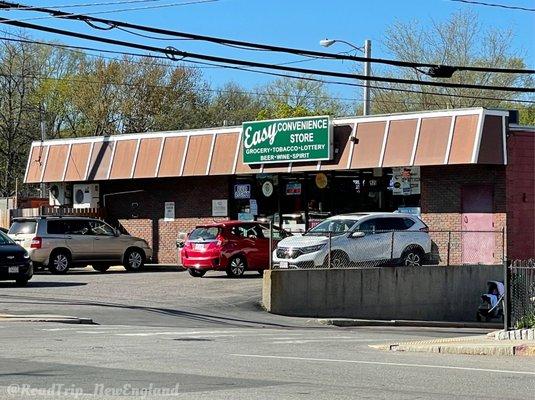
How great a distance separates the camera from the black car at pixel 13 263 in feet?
87.6

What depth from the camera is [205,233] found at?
29688mm

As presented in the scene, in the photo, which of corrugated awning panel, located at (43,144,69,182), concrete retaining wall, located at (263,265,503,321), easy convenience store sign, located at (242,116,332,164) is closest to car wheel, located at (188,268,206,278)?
easy convenience store sign, located at (242,116,332,164)

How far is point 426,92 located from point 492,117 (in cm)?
2057

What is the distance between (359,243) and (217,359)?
45.1 ft

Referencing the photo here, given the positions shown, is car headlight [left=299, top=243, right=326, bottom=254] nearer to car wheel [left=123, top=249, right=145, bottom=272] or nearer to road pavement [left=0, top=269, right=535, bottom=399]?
road pavement [left=0, top=269, right=535, bottom=399]

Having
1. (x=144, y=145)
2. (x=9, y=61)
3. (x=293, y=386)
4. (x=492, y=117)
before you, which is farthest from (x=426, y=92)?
(x=293, y=386)

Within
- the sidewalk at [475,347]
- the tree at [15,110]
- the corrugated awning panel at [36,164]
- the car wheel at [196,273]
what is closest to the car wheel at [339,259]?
the car wheel at [196,273]

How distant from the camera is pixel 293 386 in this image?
35.0ft

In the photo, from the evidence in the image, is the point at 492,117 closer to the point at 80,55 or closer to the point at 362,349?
the point at 362,349

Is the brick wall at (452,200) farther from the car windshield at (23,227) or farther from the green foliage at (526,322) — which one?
the car windshield at (23,227)

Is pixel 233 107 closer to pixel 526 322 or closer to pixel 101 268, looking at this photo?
pixel 101 268

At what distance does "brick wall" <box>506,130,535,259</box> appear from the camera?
30.1 metres

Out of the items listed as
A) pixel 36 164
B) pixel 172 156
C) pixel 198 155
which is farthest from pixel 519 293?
pixel 36 164

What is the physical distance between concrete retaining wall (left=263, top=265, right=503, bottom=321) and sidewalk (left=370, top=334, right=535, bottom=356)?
8246 mm
